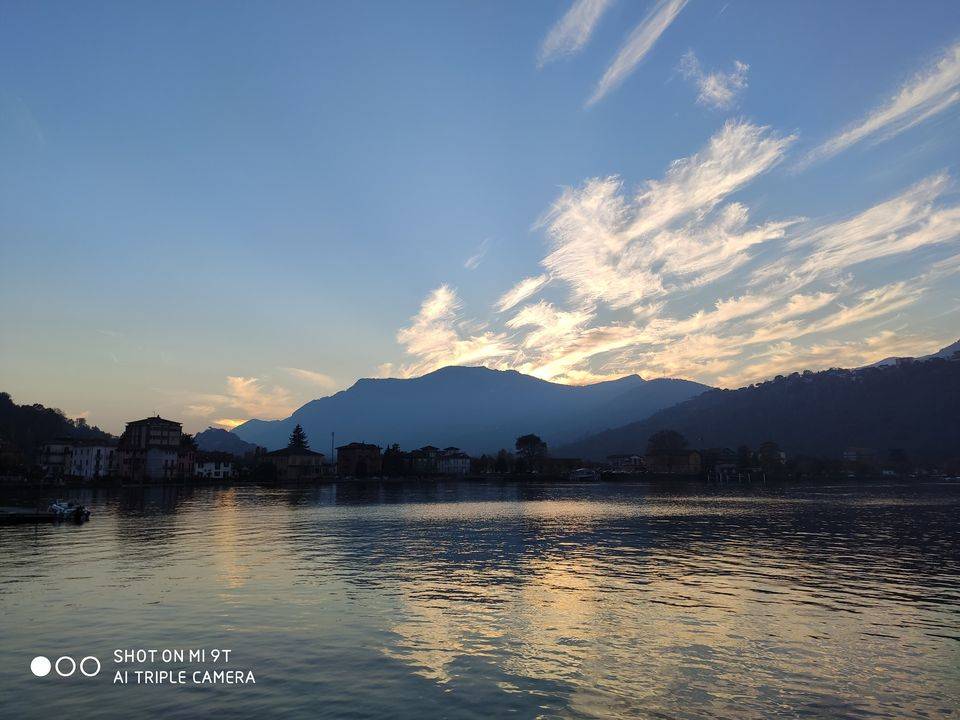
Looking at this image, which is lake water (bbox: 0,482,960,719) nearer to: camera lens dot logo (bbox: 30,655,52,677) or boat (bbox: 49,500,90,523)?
camera lens dot logo (bbox: 30,655,52,677)

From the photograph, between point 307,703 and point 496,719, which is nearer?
point 496,719

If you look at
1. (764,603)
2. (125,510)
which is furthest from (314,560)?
(125,510)

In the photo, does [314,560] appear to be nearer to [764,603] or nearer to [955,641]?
[764,603]

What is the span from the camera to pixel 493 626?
2767 cm

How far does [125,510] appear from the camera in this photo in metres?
99.8

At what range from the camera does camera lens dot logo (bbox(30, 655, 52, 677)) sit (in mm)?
21748

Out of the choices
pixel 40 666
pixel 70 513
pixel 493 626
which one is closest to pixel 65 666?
pixel 40 666

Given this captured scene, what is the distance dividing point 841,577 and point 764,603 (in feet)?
40.7

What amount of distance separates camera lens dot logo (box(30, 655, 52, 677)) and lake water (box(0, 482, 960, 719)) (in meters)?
0.57

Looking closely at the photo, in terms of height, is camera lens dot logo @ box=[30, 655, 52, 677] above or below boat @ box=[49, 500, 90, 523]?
below

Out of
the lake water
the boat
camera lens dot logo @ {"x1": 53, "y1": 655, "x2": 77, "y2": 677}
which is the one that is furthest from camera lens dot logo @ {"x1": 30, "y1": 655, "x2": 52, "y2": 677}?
the boat

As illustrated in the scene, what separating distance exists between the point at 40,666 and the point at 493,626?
18.0 metres

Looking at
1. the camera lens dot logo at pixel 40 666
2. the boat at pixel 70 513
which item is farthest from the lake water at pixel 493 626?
the boat at pixel 70 513

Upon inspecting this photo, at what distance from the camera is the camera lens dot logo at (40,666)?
71.4 ft
